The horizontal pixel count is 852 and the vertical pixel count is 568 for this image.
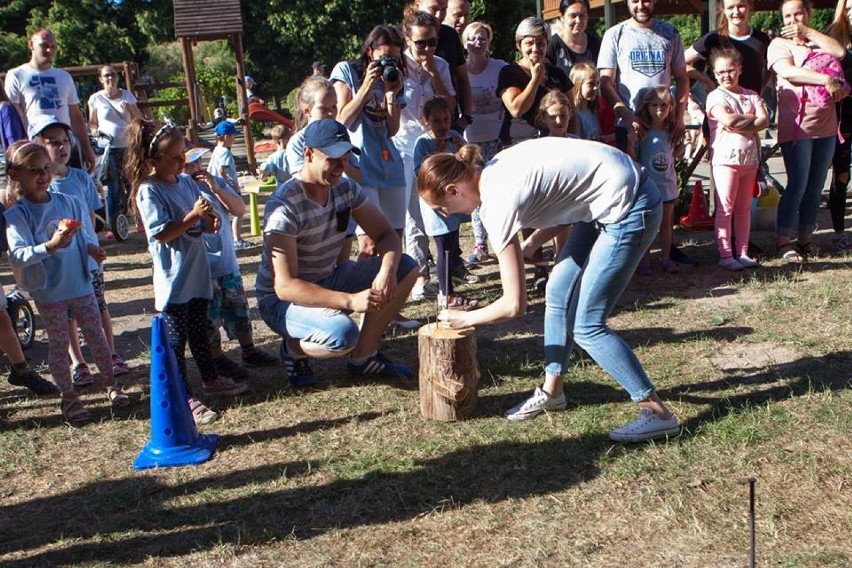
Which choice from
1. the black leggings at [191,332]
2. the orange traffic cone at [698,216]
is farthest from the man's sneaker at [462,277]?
the black leggings at [191,332]

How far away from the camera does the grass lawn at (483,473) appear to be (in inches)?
126

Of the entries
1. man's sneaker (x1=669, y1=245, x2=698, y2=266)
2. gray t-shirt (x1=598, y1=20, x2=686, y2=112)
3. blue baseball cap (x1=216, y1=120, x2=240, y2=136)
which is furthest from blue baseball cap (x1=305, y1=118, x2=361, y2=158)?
blue baseball cap (x1=216, y1=120, x2=240, y2=136)

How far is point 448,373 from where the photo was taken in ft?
14.0

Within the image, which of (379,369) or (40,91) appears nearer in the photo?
(379,369)

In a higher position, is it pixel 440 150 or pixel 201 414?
pixel 440 150

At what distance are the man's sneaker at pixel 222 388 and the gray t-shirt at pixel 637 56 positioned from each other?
11.9 feet

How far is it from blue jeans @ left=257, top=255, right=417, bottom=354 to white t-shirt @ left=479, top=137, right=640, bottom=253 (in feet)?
4.05

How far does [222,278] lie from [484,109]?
2734 mm

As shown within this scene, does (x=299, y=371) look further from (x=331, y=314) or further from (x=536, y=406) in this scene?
(x=536, y=406)

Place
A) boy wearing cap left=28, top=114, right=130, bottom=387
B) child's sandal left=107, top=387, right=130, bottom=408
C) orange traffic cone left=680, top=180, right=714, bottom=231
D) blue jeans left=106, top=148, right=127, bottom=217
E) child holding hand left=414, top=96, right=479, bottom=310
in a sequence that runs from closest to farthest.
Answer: child's sandal left=107, top=387, right=130, bottom=408 → boy wearing cap left=28, top=114, right=130, bottom=387 → child holding hand left=414, top=96, right=479, bottom=310 → orange traffic cone left=680, top=180, right=714, bottom=231 → blue jeans left=106, top=148, right=127, bottom=217

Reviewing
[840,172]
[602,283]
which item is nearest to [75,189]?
[602,283]

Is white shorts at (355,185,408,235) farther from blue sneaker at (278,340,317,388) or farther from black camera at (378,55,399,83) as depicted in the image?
blue sneaker at (278,340,317,388)

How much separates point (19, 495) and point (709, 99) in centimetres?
533

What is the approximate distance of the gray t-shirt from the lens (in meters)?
6.66
